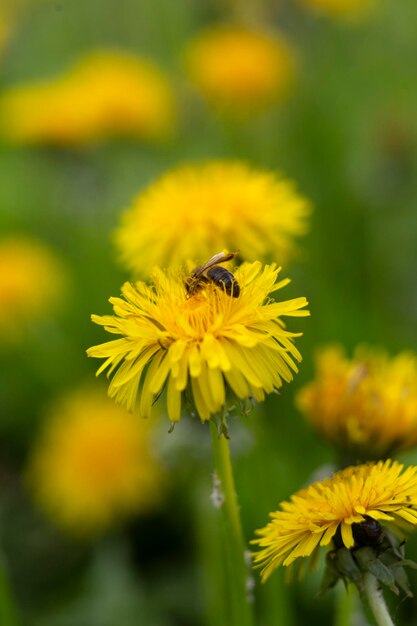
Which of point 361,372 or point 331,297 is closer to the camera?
point 361,372

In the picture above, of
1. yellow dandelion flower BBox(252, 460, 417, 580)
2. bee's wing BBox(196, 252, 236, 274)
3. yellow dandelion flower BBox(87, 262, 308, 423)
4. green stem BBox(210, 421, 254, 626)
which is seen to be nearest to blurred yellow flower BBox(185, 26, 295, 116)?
bee's wing BBox(196, 252, 236, 274)

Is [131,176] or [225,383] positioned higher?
[131,176]

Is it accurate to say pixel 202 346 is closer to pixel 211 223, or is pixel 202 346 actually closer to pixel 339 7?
pixel 211 223

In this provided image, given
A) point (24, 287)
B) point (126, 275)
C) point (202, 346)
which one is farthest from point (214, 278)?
point (126, 275)

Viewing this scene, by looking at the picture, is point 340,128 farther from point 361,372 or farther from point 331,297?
point 361,372

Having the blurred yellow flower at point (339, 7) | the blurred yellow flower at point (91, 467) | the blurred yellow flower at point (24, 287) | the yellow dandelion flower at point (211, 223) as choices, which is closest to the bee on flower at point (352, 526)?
the yellow dandelion flower at point (211, 223)

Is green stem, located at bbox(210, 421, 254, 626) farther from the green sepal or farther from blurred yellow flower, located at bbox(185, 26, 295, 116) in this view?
blurred yellow flower, located at bbox(185, 26, 295, 116)

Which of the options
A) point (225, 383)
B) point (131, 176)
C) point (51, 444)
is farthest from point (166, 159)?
point (225, 383)
